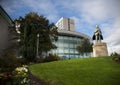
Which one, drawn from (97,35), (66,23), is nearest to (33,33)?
(97,35)

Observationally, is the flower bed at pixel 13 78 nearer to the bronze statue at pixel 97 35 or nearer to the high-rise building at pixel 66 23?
the bronze statue at pixel 97 35

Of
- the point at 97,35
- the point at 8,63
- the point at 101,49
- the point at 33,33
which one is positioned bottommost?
the point at 8,63

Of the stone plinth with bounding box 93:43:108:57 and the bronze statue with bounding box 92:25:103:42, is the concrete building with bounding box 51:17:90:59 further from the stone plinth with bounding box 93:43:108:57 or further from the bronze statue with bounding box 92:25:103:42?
the stone plinth with bounding box 93:43:108:57

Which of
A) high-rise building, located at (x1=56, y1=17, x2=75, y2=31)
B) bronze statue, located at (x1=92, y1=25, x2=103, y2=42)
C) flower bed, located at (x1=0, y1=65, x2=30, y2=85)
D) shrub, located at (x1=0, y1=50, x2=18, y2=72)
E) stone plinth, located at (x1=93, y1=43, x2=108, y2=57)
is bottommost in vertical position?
flower bed, located at (x1=0, y1=65, x2=30, y2=85)

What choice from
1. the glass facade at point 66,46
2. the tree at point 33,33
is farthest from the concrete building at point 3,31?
the glass facade at point 66,46

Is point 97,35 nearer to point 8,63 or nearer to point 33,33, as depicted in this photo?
point 33,33

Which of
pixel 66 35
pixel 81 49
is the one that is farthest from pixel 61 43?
pixel 81 49

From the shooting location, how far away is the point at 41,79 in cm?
1252

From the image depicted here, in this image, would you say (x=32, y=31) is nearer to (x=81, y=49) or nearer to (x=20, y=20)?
(x=20, y=20)

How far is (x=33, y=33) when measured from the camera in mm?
33875

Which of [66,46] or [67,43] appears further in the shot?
[67,43]

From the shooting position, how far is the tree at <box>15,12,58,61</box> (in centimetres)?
3169

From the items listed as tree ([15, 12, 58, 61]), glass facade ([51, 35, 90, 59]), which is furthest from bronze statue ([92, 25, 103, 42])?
glass facade ([51, 35, 90, 59])

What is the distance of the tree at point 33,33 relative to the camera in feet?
104
